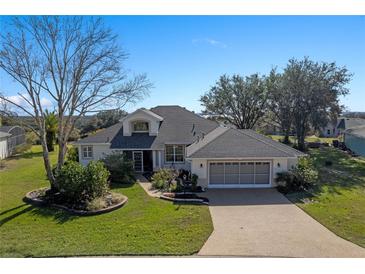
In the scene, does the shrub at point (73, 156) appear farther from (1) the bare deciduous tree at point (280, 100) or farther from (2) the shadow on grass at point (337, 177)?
(1) the bare deciduous tree at point (280, 100)

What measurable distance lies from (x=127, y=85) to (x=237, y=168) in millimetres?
9107

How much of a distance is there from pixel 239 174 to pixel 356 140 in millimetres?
26493

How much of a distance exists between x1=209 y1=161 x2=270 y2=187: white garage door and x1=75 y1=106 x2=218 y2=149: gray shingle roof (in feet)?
16.5

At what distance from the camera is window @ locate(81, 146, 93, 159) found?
23266 millimetres

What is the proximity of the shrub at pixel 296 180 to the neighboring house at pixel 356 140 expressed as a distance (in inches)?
794

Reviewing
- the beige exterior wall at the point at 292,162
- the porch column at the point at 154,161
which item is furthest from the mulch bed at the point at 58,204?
the beige exterior wall at the point at 292,162

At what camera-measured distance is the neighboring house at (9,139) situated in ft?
96.1

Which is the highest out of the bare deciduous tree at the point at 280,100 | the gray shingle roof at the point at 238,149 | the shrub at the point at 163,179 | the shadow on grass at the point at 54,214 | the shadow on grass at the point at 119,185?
the bare deciduous tree at the point at 280,100

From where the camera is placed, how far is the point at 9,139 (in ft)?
104

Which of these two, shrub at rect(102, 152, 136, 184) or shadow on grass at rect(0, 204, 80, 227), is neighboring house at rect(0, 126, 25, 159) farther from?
shadow on grass at rect(0, 204, 80, 227)

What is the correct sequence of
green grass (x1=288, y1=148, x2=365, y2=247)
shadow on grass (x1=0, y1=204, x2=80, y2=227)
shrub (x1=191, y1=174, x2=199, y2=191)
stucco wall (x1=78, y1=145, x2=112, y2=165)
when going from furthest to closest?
stucco wall (x1=78, y1=145, x2=112, y2=165) → shrub (x1=191, y1=174, x2=199, y2=191) → shadow on grass (x1=0, y1=204, x2=80, y2=227) → green grass (x1=288, y1=148, x2=365, y2=247)

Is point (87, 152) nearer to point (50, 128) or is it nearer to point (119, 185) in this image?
point (119, 185)

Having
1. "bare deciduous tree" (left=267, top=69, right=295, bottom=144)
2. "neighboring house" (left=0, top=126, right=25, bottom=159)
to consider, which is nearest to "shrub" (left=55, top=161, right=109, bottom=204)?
"neighboring house" (left=0, top=126, right=25, bottom=159)

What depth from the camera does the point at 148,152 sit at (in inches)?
897
